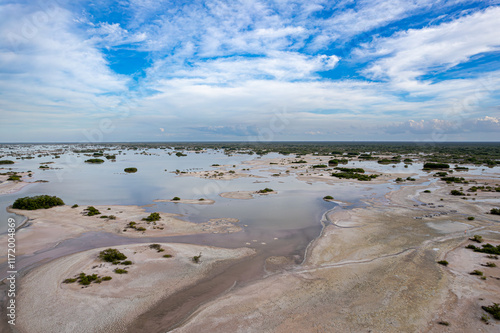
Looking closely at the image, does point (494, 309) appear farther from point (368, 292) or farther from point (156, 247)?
point (156, 247)

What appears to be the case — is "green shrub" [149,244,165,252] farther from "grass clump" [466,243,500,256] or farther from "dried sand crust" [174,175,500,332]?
"grass clump" [466,243,500,256]

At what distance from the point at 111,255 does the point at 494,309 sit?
2109 cm

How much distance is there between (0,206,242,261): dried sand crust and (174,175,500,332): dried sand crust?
971cm

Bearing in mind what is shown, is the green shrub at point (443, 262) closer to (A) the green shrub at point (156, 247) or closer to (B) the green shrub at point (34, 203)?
(A) the green shrub at point (156, 247)

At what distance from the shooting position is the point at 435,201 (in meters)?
34.2

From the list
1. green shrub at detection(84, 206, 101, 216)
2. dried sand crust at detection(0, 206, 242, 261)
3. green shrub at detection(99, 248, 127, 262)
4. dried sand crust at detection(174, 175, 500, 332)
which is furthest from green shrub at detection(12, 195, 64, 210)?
dried sand crust at detection(174, 175, 500, 332)

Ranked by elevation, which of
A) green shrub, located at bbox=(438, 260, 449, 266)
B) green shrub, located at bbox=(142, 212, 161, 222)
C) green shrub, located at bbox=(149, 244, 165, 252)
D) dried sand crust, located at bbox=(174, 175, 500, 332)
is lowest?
dried sand crust, located at bbox=(174, 175, 500, 332)

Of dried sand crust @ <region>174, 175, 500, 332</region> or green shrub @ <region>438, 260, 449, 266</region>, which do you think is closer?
dried sand crust @ <region>174, 175, 500, 332</region>

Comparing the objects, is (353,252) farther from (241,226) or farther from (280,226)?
(241,226)

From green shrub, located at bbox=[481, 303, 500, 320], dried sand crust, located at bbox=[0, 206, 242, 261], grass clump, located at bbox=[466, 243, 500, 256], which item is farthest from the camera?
dried sand crust, located at bbox=[0, 206, 242, 261]

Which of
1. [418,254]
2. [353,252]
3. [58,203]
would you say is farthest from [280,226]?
[58,203]

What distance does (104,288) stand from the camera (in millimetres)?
13648

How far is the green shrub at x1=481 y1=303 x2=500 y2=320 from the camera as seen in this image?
1155 centimetres

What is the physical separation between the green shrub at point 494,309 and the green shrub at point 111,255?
20032 millimetres
